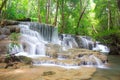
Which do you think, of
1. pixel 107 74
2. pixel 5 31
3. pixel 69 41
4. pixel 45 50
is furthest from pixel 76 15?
pixel 107 74

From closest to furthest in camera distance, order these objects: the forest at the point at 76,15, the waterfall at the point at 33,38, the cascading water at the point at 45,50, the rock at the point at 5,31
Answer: the cascading water at the point at 45,50, the waterfall at the point at 33,38, the rock at the point at 5,31, the forest at the point at 76,15

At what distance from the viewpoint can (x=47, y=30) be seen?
2059 centimetres

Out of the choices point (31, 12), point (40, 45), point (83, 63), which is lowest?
point (83, 63)

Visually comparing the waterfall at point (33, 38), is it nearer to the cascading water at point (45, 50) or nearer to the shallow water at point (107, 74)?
the cascading water at point (45, 50)

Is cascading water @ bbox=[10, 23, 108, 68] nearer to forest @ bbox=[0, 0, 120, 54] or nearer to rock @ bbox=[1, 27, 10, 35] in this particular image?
rock @ bbox=[1, 27, 10, 35]

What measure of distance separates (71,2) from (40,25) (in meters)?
13.4

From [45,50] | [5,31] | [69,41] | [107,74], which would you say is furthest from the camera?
[69,41]

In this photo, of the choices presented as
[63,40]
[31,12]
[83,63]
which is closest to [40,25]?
[63,40]

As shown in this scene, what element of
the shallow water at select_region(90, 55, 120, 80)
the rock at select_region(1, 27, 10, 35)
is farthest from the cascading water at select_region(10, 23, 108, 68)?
the shallow water at select_region(90, 55, 120, 80)

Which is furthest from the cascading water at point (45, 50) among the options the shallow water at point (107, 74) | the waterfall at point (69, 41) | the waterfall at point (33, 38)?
the shallow water at point (107, 74)

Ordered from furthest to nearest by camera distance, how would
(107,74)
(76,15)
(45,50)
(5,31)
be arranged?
(76,15)
(5,31)
(45,50)
(107,74)

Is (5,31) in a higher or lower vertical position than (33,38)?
higher

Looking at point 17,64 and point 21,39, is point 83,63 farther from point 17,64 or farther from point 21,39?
point 21,39

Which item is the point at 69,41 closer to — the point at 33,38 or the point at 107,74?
the point at 33,38
